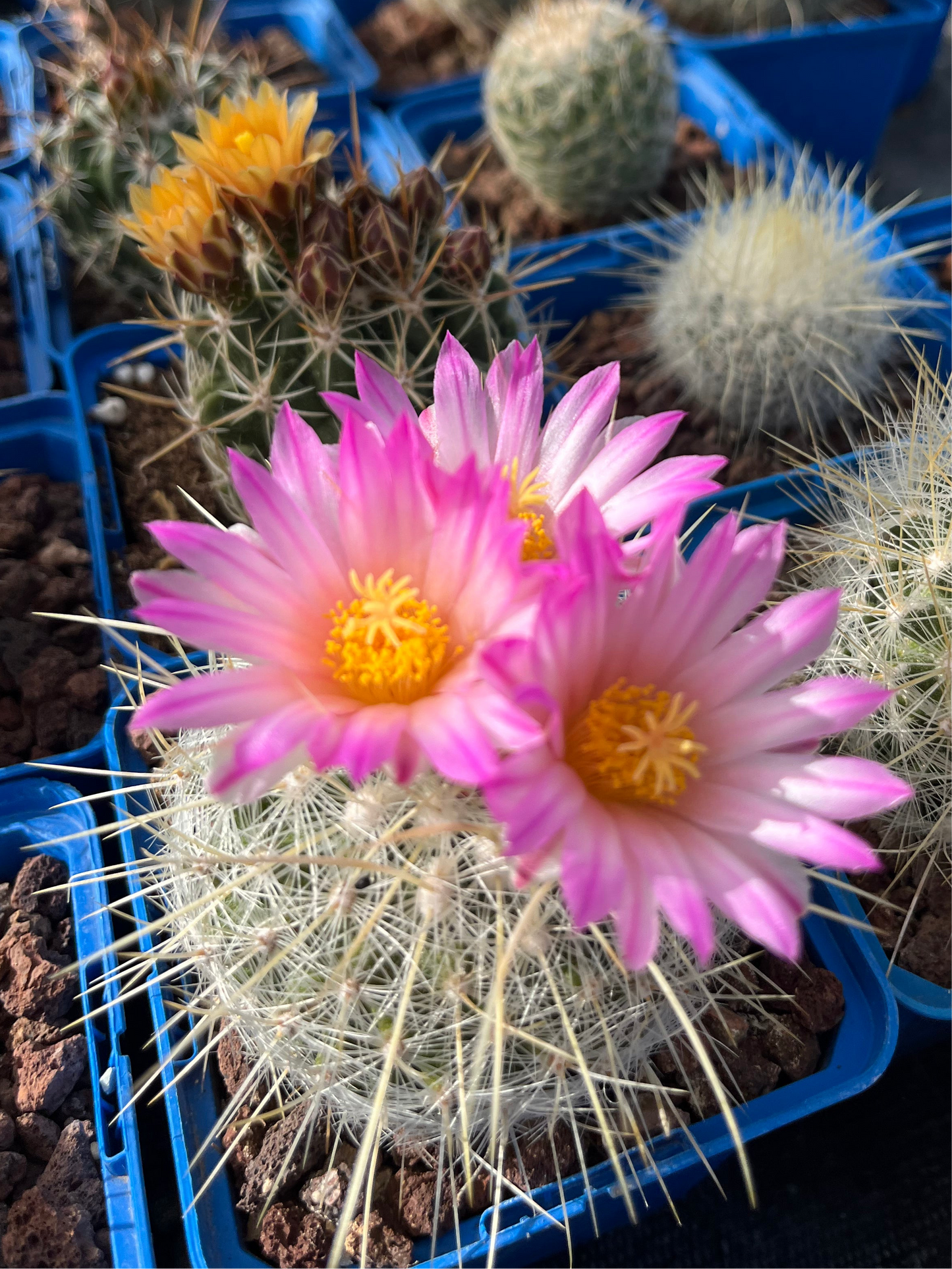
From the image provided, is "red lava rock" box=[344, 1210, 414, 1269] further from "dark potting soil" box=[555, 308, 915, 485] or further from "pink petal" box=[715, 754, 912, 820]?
"dark potting soil" box=[555, 308, 915, 485]

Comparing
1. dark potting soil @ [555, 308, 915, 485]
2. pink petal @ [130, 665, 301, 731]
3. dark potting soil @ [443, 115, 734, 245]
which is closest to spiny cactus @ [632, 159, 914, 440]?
dark potting soil @ [555, 308, 915, 485]

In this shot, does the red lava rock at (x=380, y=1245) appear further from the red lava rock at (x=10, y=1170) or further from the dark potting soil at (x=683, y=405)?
the dark potting soil at (x=683, y=405)

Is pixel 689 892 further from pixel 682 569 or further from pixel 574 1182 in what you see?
pixel 574 1182

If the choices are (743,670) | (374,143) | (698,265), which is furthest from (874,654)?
(374,143)

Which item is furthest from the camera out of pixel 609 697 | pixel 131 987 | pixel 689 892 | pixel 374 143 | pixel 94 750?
pixel 374 143

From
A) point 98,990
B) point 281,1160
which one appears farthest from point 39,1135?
point 281,1160

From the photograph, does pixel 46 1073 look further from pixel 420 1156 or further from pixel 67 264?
pixel 67 264
